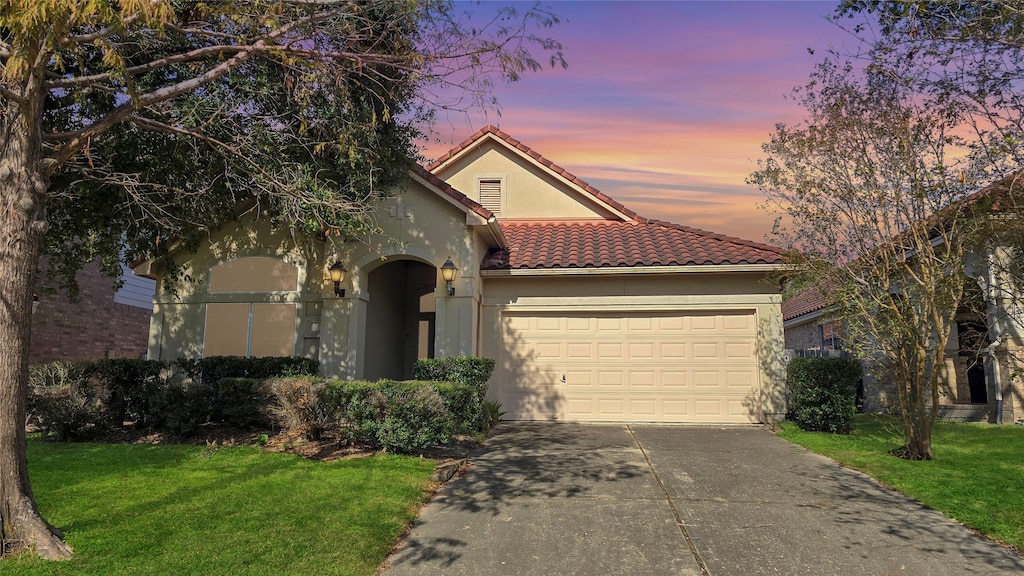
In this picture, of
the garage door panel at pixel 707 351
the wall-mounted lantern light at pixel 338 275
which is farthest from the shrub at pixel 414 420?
the garage door panel at pixel 707 351

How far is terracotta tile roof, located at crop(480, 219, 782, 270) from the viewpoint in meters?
11.9

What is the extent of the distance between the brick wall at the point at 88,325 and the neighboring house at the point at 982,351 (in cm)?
1796

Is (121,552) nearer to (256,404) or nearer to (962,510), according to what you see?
(256,404)

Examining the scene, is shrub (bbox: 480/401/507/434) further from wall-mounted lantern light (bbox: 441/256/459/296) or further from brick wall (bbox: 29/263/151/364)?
brick wall (bbox: 29/263/151/364)

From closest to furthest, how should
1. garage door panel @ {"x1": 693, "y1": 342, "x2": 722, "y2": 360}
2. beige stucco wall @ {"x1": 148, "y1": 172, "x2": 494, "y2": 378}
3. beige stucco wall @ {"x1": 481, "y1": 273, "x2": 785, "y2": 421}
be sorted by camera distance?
beige stucco wall @ {"x1": 148, "y1": 172, "x2": 494, "y2": 378}, beige stucco wall @ {"x1": 481, "y1": 273, "x2": 785, "y2": 421}, garage door panel @ {"x1": 693, "y1": 342, "x2": 722, "y2": 360}

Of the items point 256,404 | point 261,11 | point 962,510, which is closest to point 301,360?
point 256,404

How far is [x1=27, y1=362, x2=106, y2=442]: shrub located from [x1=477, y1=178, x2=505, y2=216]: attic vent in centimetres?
963

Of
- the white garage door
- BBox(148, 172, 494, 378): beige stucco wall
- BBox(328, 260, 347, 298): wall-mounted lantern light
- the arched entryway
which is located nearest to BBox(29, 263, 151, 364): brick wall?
BBox(148, 172, 494, 378): beige stucco wall

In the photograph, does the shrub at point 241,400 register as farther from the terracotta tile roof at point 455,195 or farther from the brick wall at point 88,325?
the brick wall at point 88,325

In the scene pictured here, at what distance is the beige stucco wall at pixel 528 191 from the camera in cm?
1573

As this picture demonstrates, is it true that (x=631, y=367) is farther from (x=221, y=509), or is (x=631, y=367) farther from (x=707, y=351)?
(x=221, y=509)

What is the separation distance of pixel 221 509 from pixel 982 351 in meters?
10.7

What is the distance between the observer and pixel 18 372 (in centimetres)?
473

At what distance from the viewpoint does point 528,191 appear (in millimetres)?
15867
